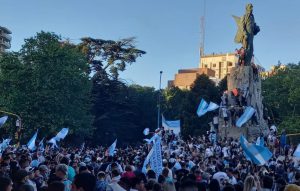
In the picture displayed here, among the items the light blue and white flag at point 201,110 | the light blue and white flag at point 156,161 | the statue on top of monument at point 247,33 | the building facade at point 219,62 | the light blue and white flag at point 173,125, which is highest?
the building facade at point 219,62

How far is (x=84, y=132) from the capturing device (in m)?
45.4

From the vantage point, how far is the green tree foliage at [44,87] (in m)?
41.4

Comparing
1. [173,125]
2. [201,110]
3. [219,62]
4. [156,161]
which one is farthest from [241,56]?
[219,62]

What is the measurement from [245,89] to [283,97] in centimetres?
2374

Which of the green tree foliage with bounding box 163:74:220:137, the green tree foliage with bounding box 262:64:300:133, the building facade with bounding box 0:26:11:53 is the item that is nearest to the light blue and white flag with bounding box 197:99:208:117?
the green tree foliage with bounding box 163:74:220:137

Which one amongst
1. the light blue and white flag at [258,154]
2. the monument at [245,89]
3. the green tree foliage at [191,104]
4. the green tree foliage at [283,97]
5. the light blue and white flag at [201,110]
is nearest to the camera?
the light blue and white flag at [258,154]

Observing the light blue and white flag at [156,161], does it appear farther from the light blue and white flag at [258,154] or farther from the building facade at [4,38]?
the building facade at [4,38]

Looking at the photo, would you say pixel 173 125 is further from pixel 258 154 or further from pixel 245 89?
pixel 258 154

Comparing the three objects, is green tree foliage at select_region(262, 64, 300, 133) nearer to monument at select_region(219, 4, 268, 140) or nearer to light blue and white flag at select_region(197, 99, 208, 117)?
monument at select_region(219, 4, 268, 140)

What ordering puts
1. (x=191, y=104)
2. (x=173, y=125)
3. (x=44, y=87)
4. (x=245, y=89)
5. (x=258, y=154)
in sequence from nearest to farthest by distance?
(x=258, y=154)
(x=173, y=125)
(x=245, y=89)
(x=44, y=87)
(x=191, y=104)

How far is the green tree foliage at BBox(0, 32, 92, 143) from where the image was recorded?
41438 mm

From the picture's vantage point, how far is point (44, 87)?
137ft

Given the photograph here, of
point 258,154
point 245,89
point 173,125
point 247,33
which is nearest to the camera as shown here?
point 258,154

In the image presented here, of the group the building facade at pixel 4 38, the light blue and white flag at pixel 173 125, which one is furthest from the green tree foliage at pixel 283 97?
the building facade at pixel 4 38
